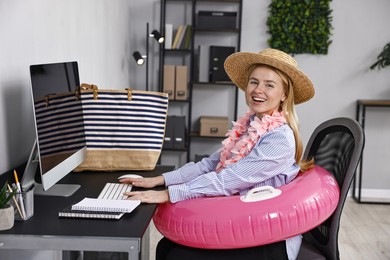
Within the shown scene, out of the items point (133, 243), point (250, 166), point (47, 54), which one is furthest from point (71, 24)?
point (133, 243)

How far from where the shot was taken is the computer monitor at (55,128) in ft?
5.44

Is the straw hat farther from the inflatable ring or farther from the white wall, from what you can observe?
the white wall

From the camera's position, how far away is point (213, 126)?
486 cm

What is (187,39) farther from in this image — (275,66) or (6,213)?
(6,213)

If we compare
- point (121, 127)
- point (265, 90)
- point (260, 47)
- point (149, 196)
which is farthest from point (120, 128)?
point (260, 47)

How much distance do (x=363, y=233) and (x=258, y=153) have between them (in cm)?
245

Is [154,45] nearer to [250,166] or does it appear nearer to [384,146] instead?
[384,146]

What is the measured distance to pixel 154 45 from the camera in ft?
16.4

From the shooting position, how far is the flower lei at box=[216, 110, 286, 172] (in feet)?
6.36

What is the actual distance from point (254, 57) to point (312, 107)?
3197mm

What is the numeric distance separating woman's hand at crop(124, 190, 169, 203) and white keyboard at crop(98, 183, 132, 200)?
33mm

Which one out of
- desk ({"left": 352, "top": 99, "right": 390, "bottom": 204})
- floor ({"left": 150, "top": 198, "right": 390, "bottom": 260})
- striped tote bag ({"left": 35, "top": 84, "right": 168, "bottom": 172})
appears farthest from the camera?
desk ({"left": 352, "top": 99, "right": 390, "bottom": 204})

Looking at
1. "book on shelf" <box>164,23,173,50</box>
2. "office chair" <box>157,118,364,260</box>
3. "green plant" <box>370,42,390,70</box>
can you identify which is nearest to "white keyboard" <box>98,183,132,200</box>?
"office chair" <box>157,118,364,260</box>

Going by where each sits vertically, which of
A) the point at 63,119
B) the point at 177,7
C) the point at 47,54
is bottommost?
the point at 63,119
